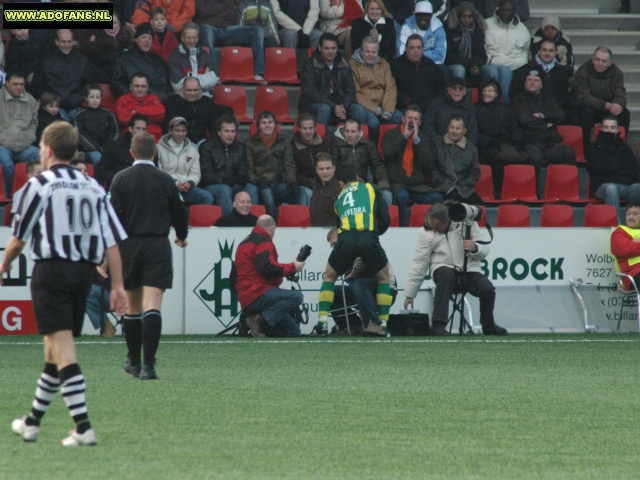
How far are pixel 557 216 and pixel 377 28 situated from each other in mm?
4488

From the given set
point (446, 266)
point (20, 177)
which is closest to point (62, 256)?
point (446, 266)

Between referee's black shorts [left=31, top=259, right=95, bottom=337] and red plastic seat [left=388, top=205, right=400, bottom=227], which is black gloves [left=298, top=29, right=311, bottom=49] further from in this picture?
referee's black shorts [left=31, top=259, right=95, bottom=337]

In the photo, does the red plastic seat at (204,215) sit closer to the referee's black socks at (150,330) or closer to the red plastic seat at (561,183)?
the red plastic seat at (561,183)

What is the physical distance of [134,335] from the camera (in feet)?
26.2

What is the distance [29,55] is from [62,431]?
35.4 ft

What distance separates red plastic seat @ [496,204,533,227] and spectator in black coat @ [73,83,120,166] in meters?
5.49

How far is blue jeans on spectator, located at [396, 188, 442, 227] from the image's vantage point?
15.0 m

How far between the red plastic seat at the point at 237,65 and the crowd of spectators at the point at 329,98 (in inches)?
6.4

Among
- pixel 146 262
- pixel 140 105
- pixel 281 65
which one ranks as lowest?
pixel 146 262

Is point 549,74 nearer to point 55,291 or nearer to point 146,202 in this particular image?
point 146,202

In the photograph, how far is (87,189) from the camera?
5215mm

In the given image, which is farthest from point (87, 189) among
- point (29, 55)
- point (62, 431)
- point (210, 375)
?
point (29, 55)

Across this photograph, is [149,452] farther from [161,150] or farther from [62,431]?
[161,150]

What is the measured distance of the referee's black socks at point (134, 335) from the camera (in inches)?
313
